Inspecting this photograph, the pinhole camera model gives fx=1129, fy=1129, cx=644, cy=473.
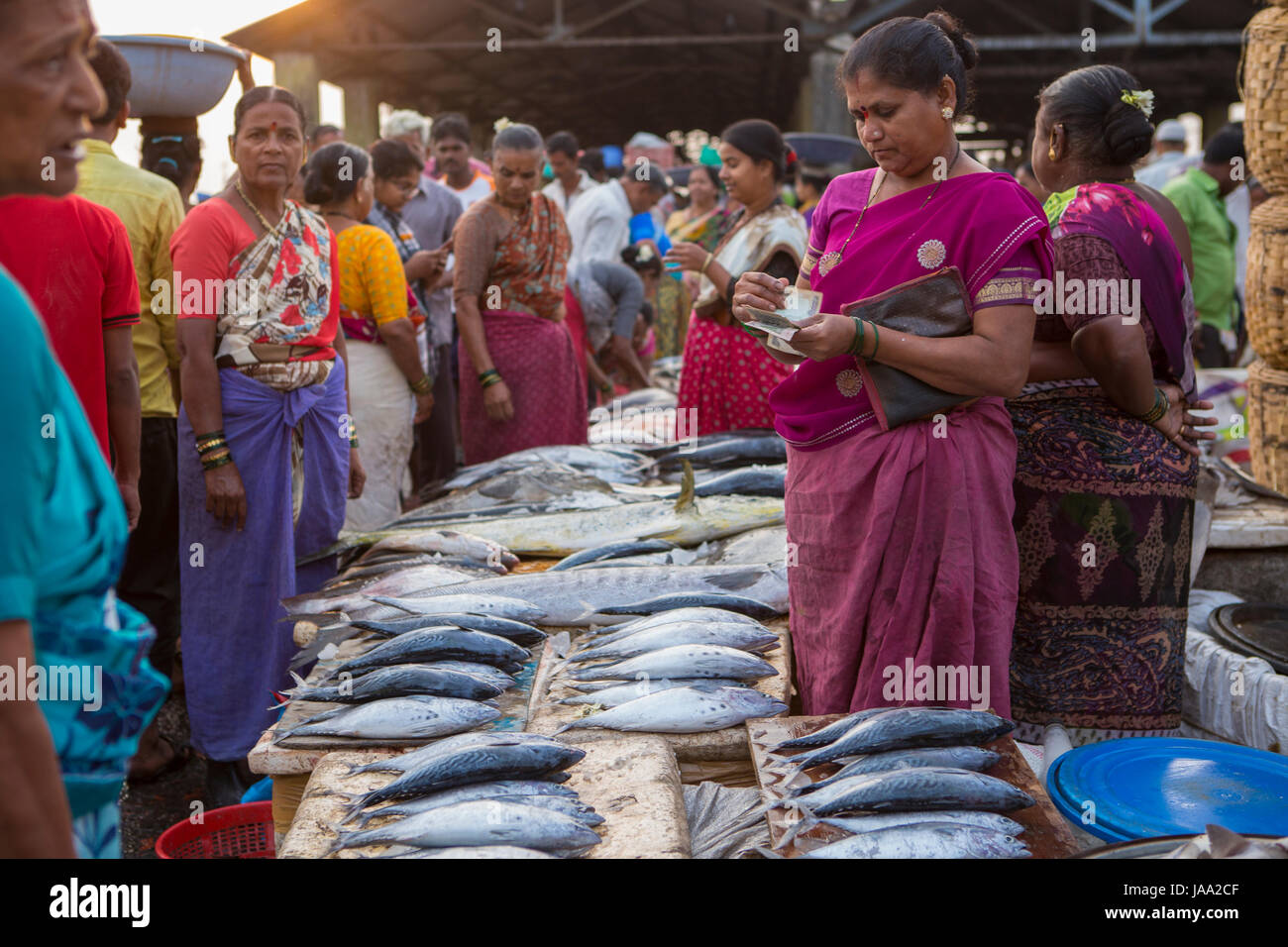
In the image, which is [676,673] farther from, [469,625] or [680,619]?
[469,625]

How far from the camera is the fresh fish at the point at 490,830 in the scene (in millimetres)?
2031

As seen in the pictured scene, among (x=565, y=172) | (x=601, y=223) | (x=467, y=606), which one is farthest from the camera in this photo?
(x=565, y=172)

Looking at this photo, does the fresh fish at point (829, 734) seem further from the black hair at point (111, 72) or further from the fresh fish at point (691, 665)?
the black hair at point (111, 72)

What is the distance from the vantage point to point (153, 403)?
4684mm

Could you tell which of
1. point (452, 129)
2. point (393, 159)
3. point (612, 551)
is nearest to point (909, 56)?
point (612, 551)

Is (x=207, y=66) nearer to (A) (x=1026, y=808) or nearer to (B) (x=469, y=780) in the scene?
(B) (x=469, y=780)

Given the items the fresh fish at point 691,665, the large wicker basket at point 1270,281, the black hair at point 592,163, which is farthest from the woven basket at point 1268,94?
the black hair at point 592,163

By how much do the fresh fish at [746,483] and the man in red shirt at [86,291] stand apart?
2194 millimetres

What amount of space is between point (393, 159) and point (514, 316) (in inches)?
56.2

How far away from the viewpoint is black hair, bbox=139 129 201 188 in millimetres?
5566

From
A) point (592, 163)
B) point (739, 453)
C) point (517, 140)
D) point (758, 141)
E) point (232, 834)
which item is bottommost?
point (232, 834)

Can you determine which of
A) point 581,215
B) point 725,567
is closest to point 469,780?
point 725,567

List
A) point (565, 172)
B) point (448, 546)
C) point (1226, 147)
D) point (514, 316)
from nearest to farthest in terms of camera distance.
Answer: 1. point (448, 546)
2. point (514, 316)
3. point (1226, 147)
4. point (565, 172)

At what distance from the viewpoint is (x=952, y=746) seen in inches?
91.9
